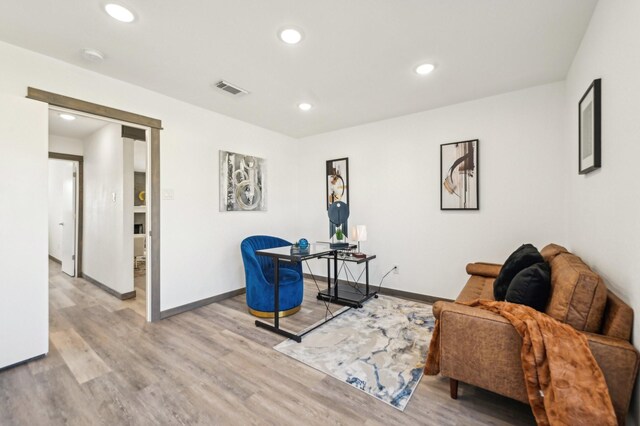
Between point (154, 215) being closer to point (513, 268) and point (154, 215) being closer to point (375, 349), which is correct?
point (375, 349)

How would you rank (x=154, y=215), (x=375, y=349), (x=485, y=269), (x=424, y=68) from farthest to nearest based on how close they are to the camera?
(x=154, y=215), (x=485, y=269), (x=424, y=68), (x=375, y=349)

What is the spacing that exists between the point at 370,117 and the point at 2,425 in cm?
426

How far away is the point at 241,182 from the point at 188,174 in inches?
31.0

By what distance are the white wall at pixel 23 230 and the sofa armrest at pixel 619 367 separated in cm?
366

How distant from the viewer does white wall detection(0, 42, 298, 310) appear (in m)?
2.50

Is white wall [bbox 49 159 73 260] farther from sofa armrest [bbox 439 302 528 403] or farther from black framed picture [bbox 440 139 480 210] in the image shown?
sofa armrest [bbox 439 302 528 403]

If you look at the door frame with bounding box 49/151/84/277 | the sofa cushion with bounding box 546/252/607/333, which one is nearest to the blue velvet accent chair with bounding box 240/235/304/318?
the sofa cushion with bounding box 546/252/607/333

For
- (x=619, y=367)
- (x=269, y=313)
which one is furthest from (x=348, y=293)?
(x=619, y=367)

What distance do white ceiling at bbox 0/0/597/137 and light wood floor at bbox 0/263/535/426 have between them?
2499 millimetres

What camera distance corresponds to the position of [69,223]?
16.3ft

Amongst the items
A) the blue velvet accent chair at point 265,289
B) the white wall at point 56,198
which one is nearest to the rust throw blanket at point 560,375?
the blue velvet accent chair at point 265,289

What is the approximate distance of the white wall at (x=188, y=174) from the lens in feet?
8.19

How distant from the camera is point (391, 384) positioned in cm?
194

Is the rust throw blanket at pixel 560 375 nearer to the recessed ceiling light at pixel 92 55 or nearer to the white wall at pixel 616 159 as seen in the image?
the white wall at pixel 616 159
